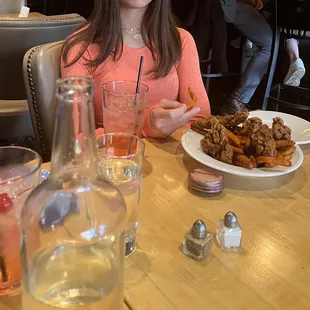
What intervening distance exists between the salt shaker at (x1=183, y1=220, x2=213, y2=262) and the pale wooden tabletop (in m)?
0.01

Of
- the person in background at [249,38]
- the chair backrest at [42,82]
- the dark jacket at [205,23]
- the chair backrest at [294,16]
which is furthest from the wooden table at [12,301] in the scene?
the person in background at [249,38]

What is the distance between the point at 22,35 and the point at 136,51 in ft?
2.45

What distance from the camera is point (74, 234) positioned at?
2.21 feet

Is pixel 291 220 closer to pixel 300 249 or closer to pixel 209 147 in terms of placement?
pixel 300 249

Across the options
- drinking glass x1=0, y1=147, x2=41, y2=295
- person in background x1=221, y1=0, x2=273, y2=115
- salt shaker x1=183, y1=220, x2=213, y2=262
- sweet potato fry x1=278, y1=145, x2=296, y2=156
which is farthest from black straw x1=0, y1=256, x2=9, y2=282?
person in background x1=221, y1=0, x2=273, y2=115

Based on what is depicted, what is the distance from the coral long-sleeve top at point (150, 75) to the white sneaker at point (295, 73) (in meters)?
1.59

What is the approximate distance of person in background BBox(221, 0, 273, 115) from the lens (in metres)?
3.22

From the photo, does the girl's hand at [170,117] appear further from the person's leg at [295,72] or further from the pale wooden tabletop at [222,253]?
the person's leg at [295,72]

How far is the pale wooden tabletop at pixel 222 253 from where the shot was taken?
29.5 inches

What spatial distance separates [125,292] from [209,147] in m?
0.48

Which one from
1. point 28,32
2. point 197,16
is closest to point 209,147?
point 28,32

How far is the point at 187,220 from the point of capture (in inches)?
36.9

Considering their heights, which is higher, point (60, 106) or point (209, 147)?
point (60, 106)

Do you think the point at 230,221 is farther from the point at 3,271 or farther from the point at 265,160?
the point at 3,271
